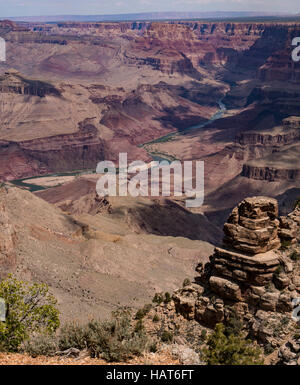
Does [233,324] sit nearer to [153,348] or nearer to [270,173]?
[153,348]

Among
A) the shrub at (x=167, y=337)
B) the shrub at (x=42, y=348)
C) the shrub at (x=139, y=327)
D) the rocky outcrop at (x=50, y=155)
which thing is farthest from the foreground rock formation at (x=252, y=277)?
the rocky outcrop at (x=50, y=155)

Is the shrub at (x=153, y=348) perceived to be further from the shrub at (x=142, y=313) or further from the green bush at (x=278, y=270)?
the green bush at (x=278, y=270)

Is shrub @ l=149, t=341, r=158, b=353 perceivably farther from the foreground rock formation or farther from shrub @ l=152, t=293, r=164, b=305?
shrub @ l=152, t=293, r=164, b=305

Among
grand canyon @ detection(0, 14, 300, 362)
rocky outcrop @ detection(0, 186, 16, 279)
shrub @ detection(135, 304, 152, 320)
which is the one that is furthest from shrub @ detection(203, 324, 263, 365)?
rocky outcrop @ detection(0, 186, 16, 279)

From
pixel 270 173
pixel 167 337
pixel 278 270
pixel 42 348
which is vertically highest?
pixel 278 270

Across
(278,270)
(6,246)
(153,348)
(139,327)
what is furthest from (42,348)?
(6,246)

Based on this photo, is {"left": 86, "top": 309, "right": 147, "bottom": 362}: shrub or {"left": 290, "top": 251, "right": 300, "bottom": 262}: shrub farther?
{"left": 290, "top": 251, "right": 300, "bottom": 262}: shrub

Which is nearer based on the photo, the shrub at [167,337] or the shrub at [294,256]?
the shrub at [167,337]

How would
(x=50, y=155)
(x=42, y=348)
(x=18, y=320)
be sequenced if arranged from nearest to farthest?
(x=42, y=348) → (x=18, y=320) → (x=50, y=155)
